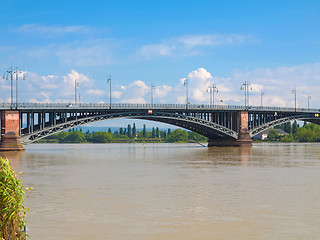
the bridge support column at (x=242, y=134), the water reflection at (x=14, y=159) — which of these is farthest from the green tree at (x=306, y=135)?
the water reflection at (x=14, y=159)

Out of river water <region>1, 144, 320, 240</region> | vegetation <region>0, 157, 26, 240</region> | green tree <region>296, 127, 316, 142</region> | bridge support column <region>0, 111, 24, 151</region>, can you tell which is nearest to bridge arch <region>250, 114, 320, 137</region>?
green tree <region>296, 127, 316, 142</region>

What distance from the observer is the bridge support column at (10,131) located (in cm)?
8262

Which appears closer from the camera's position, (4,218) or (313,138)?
(4,218)

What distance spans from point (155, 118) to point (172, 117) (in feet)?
13.1

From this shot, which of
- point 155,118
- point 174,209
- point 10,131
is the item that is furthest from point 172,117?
point 174,209

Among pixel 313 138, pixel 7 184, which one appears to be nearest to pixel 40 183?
pixel 7 184

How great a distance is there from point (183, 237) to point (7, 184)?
7328 mm

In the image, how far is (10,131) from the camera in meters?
83.1

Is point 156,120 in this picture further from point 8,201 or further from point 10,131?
point 8,201

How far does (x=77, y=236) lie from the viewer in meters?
15.7

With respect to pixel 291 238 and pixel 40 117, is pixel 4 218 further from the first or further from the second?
pixel 40 117

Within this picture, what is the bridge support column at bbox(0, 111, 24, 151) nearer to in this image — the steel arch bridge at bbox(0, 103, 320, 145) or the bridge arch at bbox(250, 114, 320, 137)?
the steel arch bridge at bbox(0, 103, 320, 145)

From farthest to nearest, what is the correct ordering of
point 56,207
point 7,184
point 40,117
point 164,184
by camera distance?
1. point 40,117
2. point 164,184
3. point 56,207
4. point 7,184

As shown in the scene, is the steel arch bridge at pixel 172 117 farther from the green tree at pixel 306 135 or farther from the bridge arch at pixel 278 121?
the green tree at pixel 306 135
